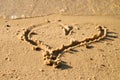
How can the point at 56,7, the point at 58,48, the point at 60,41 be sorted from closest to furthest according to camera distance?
the point at 58,48, the point at 60,41, the point at 56,7

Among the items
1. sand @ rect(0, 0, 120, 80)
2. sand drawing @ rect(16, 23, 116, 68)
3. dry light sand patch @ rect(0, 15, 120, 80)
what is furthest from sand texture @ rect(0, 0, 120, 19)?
sand drawing @ rect(16, 23, 116, 68)

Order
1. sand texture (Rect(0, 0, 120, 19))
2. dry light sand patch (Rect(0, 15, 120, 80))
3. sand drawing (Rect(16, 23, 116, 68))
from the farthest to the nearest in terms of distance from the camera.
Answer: sand texture (Rect(0, 0, 120, 19)), sand drawing (Rect(16, 23, 116, 68)), dry light sand patch (Rect(0, 15, 120, 80))

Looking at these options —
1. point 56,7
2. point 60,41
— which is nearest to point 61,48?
point 60,41

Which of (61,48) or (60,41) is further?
(60,41)

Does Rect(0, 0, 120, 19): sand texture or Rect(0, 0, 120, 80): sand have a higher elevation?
Rect(0, 0, 120, 19): sand texture

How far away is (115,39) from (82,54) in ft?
2.10

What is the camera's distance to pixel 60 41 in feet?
13.0

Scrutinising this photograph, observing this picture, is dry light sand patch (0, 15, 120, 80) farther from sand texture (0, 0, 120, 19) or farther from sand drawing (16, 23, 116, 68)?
sand texture (0, 0, 120, 19)

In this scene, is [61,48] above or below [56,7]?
below

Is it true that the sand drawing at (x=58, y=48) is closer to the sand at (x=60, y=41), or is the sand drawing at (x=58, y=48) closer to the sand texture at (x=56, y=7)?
the sand at (x=60, y=41)

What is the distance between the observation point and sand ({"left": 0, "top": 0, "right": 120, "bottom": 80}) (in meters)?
3.37

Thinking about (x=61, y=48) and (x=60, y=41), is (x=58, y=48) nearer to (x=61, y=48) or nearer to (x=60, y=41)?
(x=61, y=48)

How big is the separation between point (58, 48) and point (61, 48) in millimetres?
43

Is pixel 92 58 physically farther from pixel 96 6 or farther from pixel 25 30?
pixel 96 6
